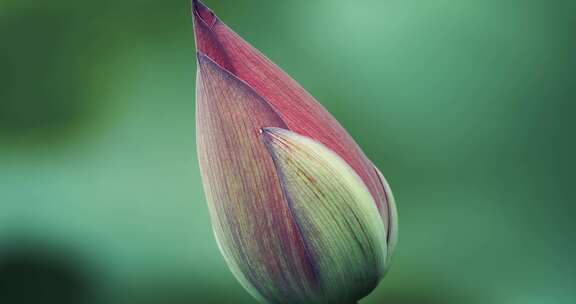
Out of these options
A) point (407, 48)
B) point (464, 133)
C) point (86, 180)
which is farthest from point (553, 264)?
point (86, 180)

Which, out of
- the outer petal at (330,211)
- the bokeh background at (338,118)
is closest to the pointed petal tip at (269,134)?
the outer petal at (330,211)

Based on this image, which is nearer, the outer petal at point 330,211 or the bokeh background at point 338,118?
the outer petal at point 330,211

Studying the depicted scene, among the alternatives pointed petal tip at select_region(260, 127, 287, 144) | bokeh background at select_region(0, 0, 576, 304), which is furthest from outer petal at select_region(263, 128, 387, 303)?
bokeh background at select_region(0, 0, 576, 304)

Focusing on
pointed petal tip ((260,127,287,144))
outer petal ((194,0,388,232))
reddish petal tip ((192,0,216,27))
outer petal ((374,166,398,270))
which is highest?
reddish petal tip ((192,0,216,27))

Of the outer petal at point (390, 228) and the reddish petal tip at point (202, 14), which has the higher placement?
the reddish petal tip at point (202, 14)

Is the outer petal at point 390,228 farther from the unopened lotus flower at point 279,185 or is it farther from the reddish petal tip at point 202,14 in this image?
the reddish petal tip at point 202,14

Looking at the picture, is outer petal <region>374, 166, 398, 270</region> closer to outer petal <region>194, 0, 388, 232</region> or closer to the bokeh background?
outer petal <region>194, 0, 388, 232</region>

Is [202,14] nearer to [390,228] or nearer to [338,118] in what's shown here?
[390,228]
